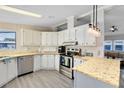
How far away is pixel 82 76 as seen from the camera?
2.25 meters

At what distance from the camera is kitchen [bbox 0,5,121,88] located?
13.6 ft

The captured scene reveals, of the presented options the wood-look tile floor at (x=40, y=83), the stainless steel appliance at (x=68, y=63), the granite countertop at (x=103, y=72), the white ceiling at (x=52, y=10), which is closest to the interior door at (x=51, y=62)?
the stainless steel appliance at (x=68, y=63)

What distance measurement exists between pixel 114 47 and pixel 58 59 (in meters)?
6.68

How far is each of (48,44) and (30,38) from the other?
1.05 m

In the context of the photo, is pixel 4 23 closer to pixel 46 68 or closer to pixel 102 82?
pixel 46 68

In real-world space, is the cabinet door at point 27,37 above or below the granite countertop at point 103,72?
above

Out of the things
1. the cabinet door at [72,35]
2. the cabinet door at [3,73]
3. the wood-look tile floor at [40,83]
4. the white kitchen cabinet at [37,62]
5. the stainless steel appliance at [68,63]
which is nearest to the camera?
the cabinet door at [3,73]

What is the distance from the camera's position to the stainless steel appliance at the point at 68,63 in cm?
489

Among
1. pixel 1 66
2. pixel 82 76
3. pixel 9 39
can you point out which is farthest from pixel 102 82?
pixel 9 39

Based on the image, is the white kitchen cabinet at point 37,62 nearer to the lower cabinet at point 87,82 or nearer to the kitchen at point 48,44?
the kitchen at point 48,44

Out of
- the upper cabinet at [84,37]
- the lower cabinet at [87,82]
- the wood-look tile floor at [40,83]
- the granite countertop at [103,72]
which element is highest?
the upper cabinet at [84,37]

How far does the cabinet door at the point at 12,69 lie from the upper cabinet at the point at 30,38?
5.29 ft

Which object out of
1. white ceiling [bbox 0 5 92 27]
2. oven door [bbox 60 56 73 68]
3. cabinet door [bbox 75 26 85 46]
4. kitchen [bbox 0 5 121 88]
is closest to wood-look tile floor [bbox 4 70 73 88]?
kitchen [bbox 0 5 121 88]

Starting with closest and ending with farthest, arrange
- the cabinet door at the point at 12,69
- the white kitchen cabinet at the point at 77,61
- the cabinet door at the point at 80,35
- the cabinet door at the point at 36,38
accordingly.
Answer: the white kitchen cabinet at the point at 77,61 → the cabinet door at the point at 12,69 → the cabinet door at the point at 80,35 → the cabinet door at the point at 36,38
